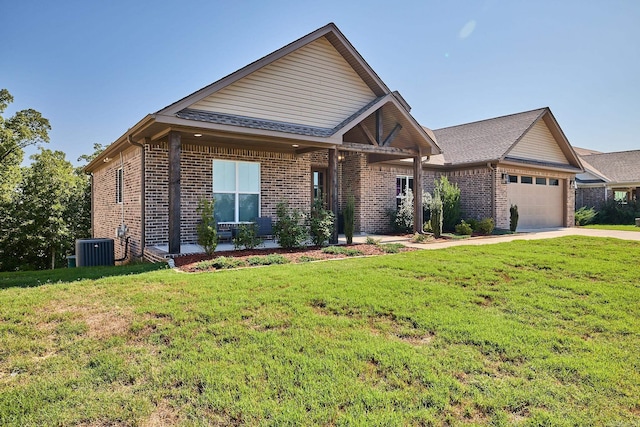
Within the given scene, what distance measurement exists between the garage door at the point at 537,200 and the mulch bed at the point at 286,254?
438 inches

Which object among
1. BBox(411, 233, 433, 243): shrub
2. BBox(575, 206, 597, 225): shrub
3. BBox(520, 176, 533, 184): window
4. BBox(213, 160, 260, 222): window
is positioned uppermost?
BBox(520, 176, 533, 184): window

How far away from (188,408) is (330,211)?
846 cm

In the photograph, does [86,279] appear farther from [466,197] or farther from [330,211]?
[466,197]

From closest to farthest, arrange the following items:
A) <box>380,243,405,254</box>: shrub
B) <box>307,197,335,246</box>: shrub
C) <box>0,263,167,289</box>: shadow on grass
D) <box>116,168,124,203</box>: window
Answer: <box>0,263,167,289</box>: shadow on grass
<box>380,243,405,254</box>: shrub
<box>307,197,335,246</box>: shrub
<box>116,168,124,203</box>: window

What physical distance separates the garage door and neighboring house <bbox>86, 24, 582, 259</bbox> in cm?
168

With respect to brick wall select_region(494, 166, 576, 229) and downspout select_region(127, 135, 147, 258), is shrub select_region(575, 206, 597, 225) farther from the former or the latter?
downspout select_region(127, 135, 147, 258)

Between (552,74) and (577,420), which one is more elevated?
(552,74)

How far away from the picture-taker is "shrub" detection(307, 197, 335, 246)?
420 inches

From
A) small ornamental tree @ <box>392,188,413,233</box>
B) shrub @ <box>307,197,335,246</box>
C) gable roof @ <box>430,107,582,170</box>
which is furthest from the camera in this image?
gable roof @ <box>430,107,582,170</box>

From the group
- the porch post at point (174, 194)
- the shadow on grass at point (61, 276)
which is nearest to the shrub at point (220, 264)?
the shadow on grass at point (61, 276)

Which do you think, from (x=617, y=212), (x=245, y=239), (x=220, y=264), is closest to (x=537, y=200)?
(x=617, y=212)

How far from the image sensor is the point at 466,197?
1866 centimetres

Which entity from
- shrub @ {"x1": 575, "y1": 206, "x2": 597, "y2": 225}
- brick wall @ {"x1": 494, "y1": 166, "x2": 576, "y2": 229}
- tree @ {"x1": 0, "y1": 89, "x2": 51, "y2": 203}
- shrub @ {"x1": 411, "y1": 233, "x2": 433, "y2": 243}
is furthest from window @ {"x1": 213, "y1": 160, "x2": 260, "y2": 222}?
shrub @ {"x1": 575, "y1": 206, "x2": 597, "y2": 225}

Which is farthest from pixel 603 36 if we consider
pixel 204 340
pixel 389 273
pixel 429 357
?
pixel 204 340
